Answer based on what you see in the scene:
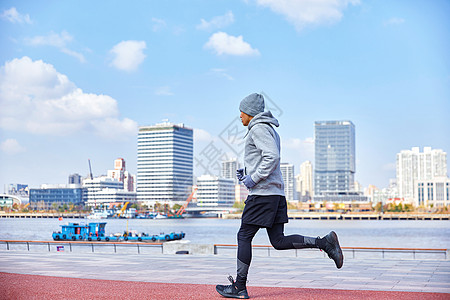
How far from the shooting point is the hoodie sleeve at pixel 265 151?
453 cm

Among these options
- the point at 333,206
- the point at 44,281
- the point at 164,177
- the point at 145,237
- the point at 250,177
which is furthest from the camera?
Answer: the point at 164,177

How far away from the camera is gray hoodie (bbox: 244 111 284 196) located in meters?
4.55

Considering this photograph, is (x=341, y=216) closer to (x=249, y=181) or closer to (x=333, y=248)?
(x=333, y=248)

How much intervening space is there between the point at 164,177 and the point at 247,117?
17943cm

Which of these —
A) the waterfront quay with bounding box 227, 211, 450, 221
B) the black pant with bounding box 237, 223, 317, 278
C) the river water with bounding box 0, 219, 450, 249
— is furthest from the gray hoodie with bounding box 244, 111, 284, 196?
the waterfront quay with bounding box 227, 211, 450, 221

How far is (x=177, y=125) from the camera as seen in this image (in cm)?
18862

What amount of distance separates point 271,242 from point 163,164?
180285mm

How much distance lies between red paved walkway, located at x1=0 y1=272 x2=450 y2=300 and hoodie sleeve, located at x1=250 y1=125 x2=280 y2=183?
99cm

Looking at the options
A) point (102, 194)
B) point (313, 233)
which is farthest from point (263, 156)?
point (102, 194)

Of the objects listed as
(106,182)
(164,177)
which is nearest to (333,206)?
(164,177)

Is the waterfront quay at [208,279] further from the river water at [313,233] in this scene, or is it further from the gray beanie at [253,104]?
the river water at [313,233]

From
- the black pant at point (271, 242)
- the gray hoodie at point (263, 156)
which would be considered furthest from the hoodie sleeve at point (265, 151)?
the black pant at point (271, 242)

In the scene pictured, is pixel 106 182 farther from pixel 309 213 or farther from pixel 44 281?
pixel 44 281

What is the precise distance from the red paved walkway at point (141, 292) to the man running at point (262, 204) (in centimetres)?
29
